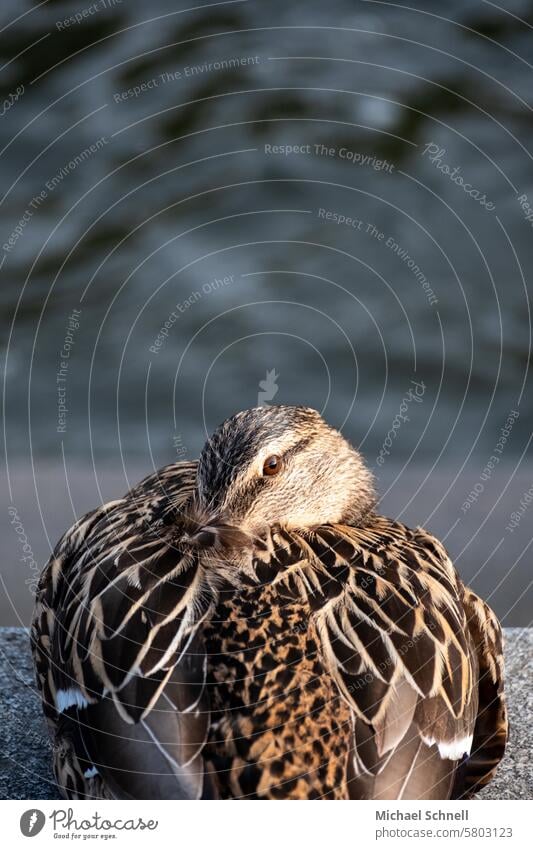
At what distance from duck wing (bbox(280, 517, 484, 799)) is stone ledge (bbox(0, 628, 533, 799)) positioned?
0.55 metres

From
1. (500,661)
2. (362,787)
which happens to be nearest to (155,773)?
(362,787)

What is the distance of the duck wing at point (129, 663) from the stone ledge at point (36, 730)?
374 millimetres

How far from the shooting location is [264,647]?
122 inches

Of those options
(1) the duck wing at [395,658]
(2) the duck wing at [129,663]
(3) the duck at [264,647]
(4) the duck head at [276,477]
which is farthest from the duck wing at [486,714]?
(2) the duck wing at [129,663]

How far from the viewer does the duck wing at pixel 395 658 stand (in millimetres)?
3047

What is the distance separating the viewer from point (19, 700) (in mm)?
4605

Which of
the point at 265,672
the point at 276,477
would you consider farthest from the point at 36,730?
the point at 265,672

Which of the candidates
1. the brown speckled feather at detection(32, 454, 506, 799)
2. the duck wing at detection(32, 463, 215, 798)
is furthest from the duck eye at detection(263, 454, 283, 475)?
the duck wing at detection(32, 463, 215, 798)

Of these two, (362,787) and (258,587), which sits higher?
(258,587)

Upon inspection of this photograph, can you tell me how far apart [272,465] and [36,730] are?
5.44 feet

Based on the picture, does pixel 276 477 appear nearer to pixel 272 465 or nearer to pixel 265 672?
pixel 272 465

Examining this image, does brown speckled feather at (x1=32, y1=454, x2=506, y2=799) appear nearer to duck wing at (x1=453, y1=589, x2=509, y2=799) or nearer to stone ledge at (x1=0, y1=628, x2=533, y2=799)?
duck wing at (x1=453, y1=589, x2=509, y2=799)

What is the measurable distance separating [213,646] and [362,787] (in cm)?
61
